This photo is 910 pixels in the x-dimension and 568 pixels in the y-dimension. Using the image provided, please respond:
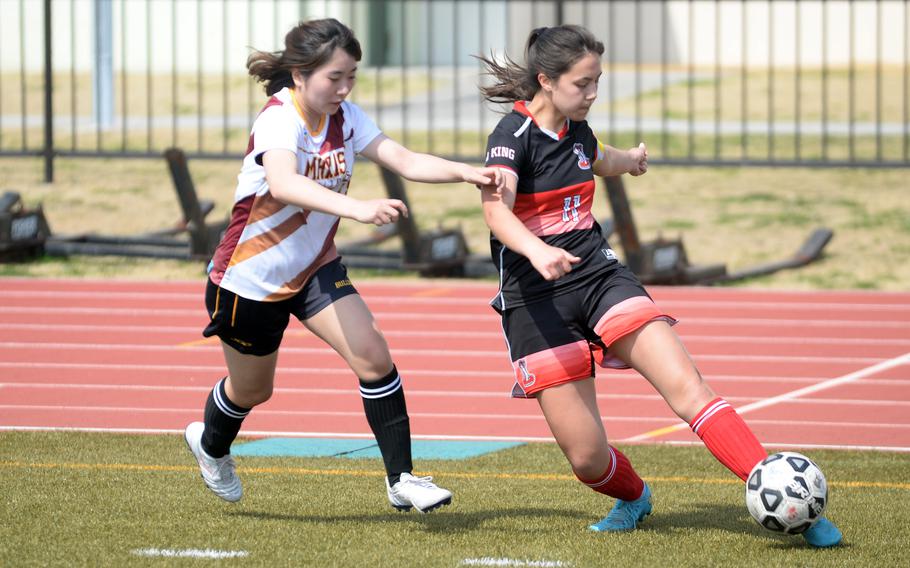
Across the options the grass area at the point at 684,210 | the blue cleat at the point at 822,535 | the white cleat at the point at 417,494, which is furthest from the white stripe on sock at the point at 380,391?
the grass area at the point at 684,210

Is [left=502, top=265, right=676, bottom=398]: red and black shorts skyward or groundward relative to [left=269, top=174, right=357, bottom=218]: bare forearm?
groundward

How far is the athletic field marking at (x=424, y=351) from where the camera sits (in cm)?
1034

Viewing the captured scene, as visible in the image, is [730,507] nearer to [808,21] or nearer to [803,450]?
[803,450]

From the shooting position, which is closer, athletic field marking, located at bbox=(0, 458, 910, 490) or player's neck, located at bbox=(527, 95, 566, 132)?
player's neck, located at bbox=(527, 95, 566, 132)

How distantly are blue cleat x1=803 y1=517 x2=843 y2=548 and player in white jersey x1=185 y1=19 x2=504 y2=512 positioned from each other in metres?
1.27

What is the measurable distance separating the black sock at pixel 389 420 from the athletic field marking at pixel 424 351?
4883 mm

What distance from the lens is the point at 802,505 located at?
16.6 feet

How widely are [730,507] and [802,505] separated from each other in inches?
42.5

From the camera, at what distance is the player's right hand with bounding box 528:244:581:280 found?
196 inches

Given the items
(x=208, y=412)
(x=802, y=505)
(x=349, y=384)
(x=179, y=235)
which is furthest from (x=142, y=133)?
(x=802, y=505)

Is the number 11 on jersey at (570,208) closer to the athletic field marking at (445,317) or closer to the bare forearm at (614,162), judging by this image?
the bare forearm at (614,162)

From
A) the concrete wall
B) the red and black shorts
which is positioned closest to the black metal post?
the concrete wall

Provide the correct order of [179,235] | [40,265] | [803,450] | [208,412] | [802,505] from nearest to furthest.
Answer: [802,505]
[208,412]
[803,450]
[40,265]
[179,235]

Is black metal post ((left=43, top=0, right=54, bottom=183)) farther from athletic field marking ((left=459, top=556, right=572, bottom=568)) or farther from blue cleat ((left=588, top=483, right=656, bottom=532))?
athletic field marking ((left=459, top=556, right=572, bottom=568))
